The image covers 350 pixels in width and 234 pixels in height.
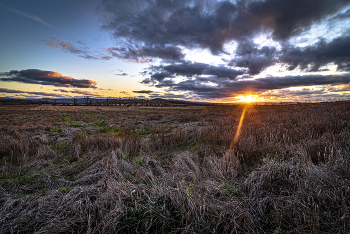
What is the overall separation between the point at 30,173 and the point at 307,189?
6603 millimetres

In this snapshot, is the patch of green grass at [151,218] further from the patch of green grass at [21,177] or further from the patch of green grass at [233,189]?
the patch of green grass at [21,177]

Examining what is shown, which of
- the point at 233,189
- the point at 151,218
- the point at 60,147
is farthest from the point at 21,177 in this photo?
the point at 233,189

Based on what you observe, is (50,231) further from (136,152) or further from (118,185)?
(136,152)

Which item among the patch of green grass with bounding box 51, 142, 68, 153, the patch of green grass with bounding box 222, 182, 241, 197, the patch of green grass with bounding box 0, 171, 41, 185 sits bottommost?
the patch of green grass with bounding box 51, 142, 68, 153

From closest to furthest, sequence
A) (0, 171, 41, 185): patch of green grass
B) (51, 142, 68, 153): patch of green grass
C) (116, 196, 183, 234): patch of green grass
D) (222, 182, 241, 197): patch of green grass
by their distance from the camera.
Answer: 1. (116, 196, 183, 234): patch of green grass
2. (222, 182, 241, 197): patch of green grass
3. (0, 171, 41, 185): patch of green grass
4. (51, 142, 68, 153): patch of green grass

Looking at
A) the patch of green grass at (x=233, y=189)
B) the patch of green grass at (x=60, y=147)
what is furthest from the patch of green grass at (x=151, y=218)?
the patch of green grass at (x=60, y=147)

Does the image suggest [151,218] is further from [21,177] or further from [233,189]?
[21,177]

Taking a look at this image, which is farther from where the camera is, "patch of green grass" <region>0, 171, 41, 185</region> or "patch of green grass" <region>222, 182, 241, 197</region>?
"patch of green grass" <region>0, 171, 41, 185</region>

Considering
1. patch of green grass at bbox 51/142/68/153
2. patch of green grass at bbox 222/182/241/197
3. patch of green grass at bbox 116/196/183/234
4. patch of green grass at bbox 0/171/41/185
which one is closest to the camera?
patch of green grass at bbox 116/196/183/234

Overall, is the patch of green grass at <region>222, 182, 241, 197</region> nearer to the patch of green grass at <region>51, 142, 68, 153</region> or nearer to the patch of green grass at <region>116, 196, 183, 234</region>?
the patch of green grass at <region>116, 196, 183, 234</region>

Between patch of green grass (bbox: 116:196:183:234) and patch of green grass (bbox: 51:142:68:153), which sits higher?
patch of green grass (bbox: 116:196:183:234)

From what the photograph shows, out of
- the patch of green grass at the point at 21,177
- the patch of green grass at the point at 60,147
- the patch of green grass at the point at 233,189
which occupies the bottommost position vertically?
the patch of green grass at the point at 60,147

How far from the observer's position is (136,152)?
19.6 feet

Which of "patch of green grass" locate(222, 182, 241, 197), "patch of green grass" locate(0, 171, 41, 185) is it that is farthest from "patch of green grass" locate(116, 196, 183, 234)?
"patch of green grass" locate(0, 171, 41, 185)
